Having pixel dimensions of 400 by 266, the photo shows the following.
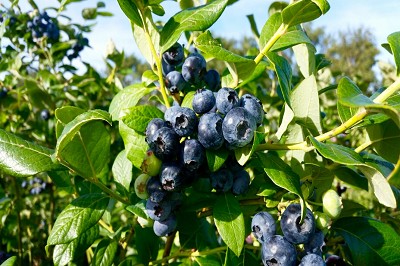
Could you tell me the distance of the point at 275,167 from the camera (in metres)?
0.89

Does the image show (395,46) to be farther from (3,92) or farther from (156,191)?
(3,92)

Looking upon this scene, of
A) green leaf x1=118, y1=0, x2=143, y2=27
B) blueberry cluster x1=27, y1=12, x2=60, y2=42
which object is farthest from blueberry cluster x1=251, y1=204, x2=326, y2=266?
blueberry cluster x1=27, y1=12, x2=60, y2=42

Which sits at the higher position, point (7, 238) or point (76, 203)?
point (76, 203)

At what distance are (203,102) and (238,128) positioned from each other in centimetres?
12

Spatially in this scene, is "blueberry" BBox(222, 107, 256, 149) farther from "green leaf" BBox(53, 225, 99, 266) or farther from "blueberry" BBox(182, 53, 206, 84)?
"green leaf" BBox(53, 225, 99, 266)

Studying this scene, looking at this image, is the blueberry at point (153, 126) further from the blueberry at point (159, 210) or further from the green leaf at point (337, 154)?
the green leaf at point (337, 154)

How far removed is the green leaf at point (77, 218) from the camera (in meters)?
0.98

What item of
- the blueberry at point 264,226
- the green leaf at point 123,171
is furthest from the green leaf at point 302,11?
the green leaf at point 123,171

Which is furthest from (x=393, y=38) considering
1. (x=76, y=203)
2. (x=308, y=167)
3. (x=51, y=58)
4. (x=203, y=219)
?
(x=51, y=58)

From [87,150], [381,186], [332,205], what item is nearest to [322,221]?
[332,205]

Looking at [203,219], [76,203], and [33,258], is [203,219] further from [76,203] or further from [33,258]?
[33,258]

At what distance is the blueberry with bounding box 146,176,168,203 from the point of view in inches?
37.8

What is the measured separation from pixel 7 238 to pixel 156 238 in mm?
1356

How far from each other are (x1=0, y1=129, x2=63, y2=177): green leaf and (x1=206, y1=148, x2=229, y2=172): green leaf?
14.5 inches
